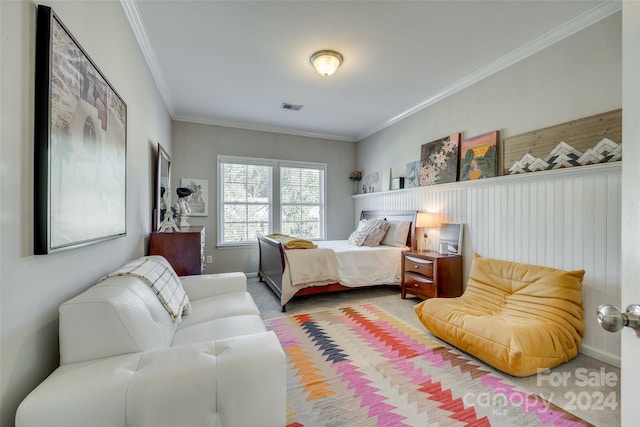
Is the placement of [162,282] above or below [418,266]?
above

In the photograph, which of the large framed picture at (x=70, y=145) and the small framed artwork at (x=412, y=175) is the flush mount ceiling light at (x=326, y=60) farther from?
the small framed artwork at (x=412, y=175)

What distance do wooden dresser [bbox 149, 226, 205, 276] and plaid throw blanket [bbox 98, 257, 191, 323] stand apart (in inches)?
29.7

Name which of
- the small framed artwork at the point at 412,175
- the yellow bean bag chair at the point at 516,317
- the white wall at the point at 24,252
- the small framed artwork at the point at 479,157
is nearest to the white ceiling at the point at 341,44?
the small framed artwork at the point at 479,157

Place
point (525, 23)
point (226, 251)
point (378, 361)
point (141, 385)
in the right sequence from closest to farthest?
point (141, 385)
point (378, 361)
point (525, 23)
point (226, 251)

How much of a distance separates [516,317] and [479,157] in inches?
70.4

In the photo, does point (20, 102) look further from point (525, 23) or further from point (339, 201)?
point (339, 201)

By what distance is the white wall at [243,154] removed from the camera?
454cm

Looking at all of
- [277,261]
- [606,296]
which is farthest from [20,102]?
[606,296]

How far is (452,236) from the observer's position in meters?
3.36

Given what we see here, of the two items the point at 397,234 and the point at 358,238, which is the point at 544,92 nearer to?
the point at 397,234

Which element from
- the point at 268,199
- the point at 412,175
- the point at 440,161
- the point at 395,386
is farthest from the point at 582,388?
the point at 268,199

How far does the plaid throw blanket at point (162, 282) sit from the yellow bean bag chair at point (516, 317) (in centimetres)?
201

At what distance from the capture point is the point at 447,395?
1656 mm

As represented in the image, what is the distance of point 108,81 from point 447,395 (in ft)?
9.46
